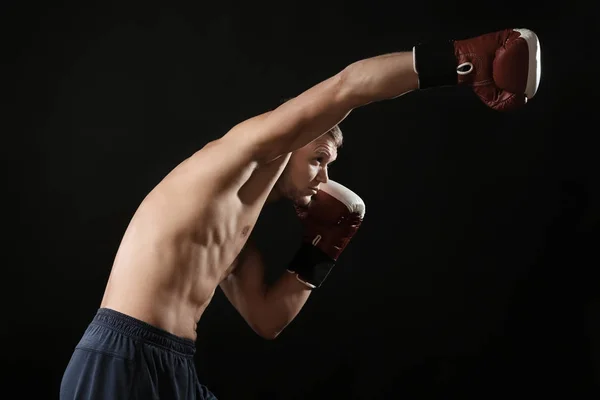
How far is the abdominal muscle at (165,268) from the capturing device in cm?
183

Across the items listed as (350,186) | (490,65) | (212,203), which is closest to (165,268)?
(212,203)

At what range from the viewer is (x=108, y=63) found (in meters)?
3.38

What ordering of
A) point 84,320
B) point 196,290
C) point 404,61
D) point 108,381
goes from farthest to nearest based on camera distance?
point 84,320
point 196,290
point 108,381
point 404,61

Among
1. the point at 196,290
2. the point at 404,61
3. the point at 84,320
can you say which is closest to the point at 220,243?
the point at 196,290

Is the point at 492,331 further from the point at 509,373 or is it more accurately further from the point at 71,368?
the point at 71,368

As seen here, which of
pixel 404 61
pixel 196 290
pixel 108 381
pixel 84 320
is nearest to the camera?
pixel 404 61

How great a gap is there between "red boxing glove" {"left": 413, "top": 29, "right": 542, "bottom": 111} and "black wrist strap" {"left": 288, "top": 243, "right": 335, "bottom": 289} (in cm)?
88

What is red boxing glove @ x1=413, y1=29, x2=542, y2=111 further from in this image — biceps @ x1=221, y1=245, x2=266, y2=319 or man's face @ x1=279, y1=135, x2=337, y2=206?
biceps @ x1=221, y1=245, x2=266, y2=319

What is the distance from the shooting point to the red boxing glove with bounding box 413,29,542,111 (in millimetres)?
1614

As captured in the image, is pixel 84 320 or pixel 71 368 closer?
pixel 71 368

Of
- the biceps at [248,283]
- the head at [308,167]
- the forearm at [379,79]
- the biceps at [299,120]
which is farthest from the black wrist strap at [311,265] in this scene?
the forearm at [379,79]

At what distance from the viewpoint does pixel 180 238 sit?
1.83 m

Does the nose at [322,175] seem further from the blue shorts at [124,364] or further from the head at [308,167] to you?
the blue shorts at [124,364]

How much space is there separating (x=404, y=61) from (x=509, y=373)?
2.15 meters
